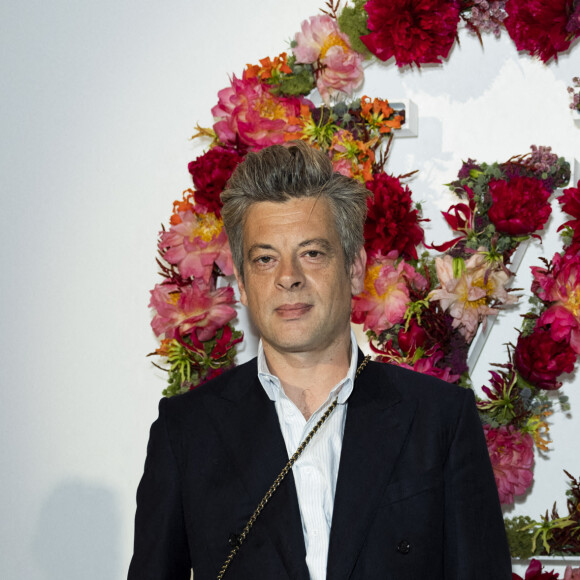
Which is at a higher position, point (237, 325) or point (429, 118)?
point (429, 118)

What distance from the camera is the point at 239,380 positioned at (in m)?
1.78

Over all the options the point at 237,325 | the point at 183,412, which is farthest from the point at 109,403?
the point at 183,412

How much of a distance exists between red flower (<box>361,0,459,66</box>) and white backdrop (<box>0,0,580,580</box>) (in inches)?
9.4

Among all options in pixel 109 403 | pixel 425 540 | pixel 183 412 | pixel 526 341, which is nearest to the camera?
pixel 425 540

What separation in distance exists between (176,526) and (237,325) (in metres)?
0.75

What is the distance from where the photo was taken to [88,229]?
245 centimetres

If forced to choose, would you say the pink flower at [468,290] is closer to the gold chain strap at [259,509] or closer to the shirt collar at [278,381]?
the shirt collar at [278,381]

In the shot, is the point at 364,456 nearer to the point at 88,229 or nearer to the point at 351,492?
the point at 351,492

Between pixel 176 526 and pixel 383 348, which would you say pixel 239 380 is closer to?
pixel 176 526

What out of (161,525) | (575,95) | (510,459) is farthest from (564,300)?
(161,525)

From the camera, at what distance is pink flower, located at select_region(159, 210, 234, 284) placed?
226cm

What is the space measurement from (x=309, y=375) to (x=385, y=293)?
505 mm

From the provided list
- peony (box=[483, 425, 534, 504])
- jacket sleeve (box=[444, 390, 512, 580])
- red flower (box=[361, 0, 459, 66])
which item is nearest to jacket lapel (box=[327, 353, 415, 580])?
jacket sleeve (box=[444, 390, 512, 580])

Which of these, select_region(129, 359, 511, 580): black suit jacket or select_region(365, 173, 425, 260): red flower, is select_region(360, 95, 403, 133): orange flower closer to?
select_region(365, 173, 425, 260): red flower
